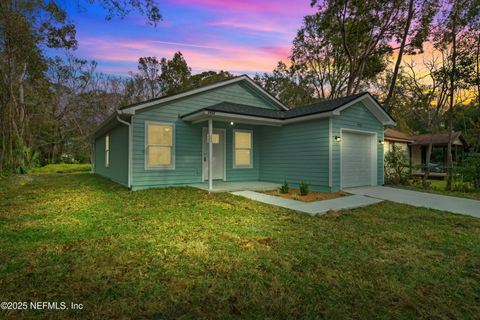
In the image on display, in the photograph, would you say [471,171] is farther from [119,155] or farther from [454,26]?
[119,155]

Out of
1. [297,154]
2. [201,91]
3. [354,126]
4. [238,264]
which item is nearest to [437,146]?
[354,126]

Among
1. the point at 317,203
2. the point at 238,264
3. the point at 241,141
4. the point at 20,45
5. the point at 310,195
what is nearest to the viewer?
the point at 238,264

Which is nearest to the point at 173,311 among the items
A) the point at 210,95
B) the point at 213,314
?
the point at 213,314

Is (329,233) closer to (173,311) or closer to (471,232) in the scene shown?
(471,232)

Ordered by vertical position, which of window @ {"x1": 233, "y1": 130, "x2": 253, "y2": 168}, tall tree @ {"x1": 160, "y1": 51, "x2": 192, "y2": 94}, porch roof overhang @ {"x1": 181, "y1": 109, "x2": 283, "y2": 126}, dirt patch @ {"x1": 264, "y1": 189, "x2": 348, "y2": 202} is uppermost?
tall tree @ {"x1": 160, "y1": 51, "x2": 192, "y2": 94}

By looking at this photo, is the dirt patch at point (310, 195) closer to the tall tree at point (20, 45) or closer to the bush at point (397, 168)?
the bush at point (397, 168)

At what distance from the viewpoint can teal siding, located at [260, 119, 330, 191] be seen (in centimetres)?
847

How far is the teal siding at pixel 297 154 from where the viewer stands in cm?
847

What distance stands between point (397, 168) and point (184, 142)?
8.70 m

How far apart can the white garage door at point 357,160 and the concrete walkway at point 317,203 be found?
4.80 ft

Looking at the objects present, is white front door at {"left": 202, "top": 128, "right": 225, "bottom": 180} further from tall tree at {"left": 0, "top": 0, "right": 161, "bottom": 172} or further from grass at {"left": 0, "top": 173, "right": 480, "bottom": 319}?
tall tree at {"left": 0, "top": 0, "right": 161, "bottom": 172}

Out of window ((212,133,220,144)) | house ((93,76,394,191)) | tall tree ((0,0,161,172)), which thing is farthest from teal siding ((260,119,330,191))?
tall tree ((0,0,161,172))

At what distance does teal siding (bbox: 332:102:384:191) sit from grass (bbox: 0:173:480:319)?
2.97 meters

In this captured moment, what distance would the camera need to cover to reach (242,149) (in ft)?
34.9
